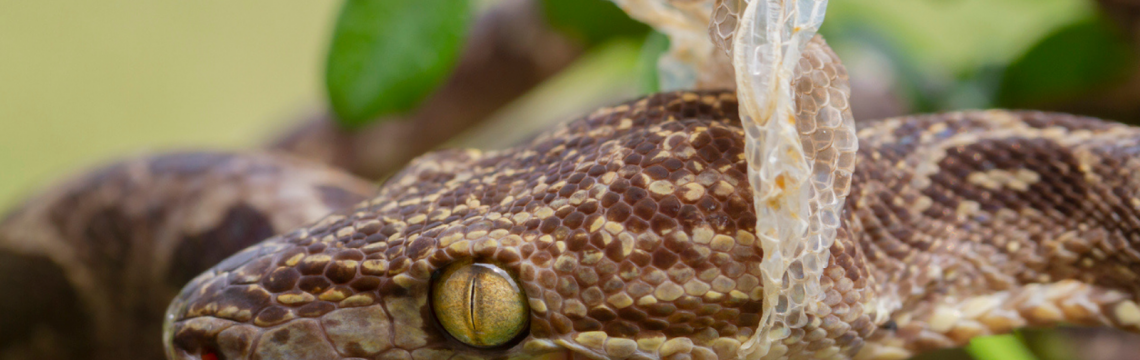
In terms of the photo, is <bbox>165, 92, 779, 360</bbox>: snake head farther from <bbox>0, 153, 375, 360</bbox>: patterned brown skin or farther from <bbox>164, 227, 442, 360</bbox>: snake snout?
<bbox>0, 153, 375, 360</bbox>: patterned brown skin

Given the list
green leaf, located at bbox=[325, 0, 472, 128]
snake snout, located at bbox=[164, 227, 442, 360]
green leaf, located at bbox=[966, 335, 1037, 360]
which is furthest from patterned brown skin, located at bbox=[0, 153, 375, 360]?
green leaf, located at bbox=[966, 335, 1037, 360]

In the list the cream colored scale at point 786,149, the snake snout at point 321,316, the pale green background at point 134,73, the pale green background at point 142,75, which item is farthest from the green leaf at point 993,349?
the pale green background at point 134,73

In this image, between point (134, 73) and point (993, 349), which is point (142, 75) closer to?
point (134, 73)

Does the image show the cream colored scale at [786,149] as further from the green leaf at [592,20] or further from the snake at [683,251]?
the green leaf at [592,20]

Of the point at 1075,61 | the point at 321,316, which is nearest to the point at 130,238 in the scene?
the point at 321,316

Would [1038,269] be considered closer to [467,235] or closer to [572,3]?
[467,235]

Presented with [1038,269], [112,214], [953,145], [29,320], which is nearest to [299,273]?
[953,145]
